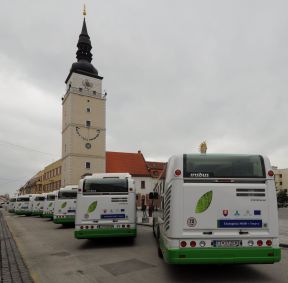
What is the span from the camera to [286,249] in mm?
12023

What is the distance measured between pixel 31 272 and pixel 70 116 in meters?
Result: 55.7

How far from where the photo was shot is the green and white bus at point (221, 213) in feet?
23.5

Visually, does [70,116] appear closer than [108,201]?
No

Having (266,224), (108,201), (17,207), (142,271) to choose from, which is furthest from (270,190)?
(17,207)

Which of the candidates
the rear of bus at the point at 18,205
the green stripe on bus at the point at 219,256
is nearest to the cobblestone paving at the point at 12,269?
the green stripe on bus at the point at 219,256

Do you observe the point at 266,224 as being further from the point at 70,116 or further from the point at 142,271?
the point at 70,116

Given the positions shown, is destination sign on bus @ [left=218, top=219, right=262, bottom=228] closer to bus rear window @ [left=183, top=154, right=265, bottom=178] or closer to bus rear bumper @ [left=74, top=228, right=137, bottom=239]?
→ bus rear window @ [left=183, top=154, right=265, bottom=178]

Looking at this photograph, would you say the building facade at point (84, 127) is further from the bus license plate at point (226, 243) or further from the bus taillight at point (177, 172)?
the bus license plate at point (226, 243)

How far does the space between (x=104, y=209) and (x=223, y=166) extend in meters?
6.70

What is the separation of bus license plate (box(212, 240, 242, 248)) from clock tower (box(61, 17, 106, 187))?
2170 inches

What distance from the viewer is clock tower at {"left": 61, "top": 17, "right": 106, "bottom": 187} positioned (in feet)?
202

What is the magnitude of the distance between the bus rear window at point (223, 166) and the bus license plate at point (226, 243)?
4.29 feet

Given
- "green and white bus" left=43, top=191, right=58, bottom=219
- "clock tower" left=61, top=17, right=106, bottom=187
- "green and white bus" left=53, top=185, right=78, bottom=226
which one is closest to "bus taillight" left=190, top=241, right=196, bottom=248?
"green and white bus" left=53, top=185, right=78, bottom=226

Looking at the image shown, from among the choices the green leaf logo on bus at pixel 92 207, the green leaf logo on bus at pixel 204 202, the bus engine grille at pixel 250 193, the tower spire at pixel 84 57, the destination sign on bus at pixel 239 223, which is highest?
the tower spire at pixel 84 57
